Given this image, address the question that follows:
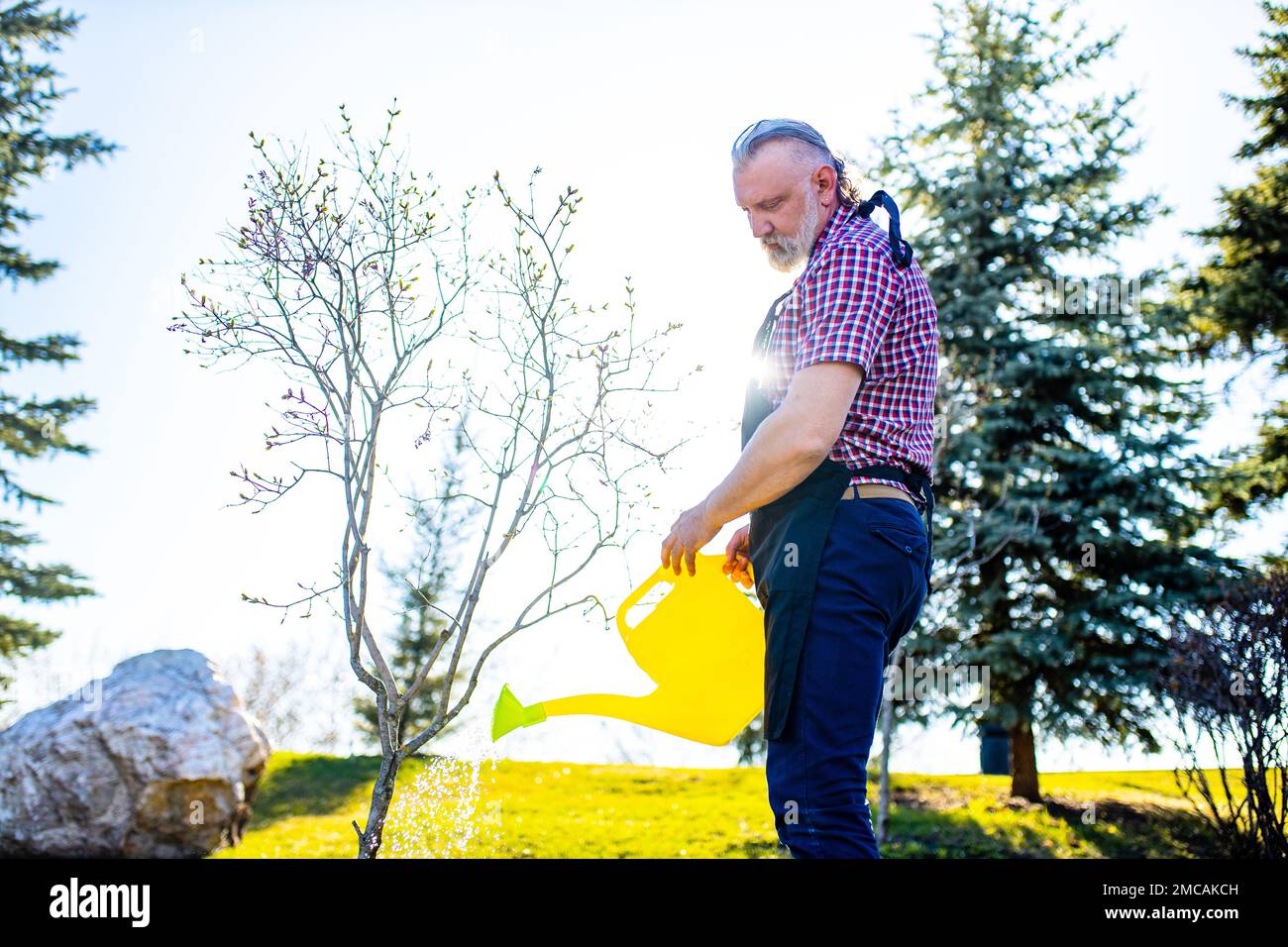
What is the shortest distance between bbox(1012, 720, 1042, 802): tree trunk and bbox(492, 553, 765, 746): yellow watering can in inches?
315

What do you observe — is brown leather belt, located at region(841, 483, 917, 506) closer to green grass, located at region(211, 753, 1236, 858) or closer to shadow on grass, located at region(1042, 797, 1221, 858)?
green grass, located at region(211, 753, 1236, 858)

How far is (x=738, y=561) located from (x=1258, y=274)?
35.4ft

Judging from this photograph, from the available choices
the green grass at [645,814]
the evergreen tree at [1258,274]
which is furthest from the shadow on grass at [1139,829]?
the evergreen tree at [1258,274]

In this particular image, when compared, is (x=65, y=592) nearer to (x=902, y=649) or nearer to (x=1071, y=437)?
(x=902, y=649)

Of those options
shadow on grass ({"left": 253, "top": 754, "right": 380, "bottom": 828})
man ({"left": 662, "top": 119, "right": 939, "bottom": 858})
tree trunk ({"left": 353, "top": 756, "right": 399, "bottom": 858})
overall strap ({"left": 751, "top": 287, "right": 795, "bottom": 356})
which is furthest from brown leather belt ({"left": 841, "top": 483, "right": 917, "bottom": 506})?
shadow on grass ({"left": 253, "top": 754, "right": 380, "bottom": 828})

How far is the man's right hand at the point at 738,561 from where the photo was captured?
2.31 meters

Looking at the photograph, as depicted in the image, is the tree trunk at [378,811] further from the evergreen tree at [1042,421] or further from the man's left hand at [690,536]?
the evergreen tree at [1042,421]

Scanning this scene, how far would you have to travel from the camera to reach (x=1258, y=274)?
34.9 ft

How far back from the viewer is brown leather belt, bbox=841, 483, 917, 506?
6.21ft

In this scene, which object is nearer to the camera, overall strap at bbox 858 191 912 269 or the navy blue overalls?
the navy blue overalls

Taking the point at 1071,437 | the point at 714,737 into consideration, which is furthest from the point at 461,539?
the point at 714,737

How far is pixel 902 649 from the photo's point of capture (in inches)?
362

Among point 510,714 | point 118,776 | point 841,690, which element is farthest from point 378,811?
point 118,776

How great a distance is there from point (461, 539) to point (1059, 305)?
324 inches
